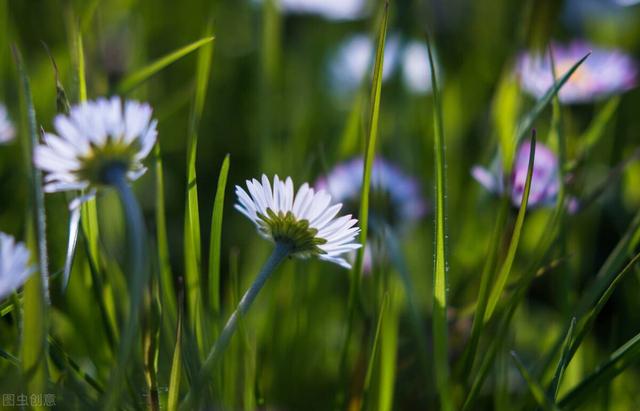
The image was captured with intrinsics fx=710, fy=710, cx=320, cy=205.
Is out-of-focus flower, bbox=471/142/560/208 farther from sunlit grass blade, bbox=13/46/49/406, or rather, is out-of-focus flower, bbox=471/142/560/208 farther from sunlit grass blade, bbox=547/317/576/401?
sunlit grass blade, bbox=13/46/49/406

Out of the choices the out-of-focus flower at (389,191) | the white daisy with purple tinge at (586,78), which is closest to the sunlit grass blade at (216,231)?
the out-of-focus flower at (389,191)

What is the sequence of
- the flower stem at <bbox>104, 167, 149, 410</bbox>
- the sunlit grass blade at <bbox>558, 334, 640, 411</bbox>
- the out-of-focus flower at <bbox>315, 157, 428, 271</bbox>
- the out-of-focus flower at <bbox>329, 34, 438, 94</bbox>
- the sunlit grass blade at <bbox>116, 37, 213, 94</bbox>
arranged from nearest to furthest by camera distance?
the flower stem at <bbox>104, 167, 149, 410</bbox>
the sunlit grass blade at <bbox>558, 334, 640, 411</bbox>
the sunlit grass blade at <bbox>116, 37, 213, 94</bbox>
the out-of-focus flower at <bbox>315, 157, 428, 271</bbox>
the out-of-focus flower at <bbox>329, 34, 438, 94</bbox>

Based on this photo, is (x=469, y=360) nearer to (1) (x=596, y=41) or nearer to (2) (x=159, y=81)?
(2) (x=159, y=81)

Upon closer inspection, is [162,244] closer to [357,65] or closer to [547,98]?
[547,98]

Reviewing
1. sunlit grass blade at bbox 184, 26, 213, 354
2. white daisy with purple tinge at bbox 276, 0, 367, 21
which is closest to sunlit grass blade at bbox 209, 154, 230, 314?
sunlit grass blade at bbox 184, 26, 213, 354

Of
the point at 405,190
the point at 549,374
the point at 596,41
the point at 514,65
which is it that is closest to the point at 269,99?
the point at 405,190

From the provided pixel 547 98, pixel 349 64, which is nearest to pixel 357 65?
pixel 349 64

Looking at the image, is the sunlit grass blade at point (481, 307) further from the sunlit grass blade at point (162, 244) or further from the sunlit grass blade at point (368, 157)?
the sunlit grass blade at point (162, 244)
